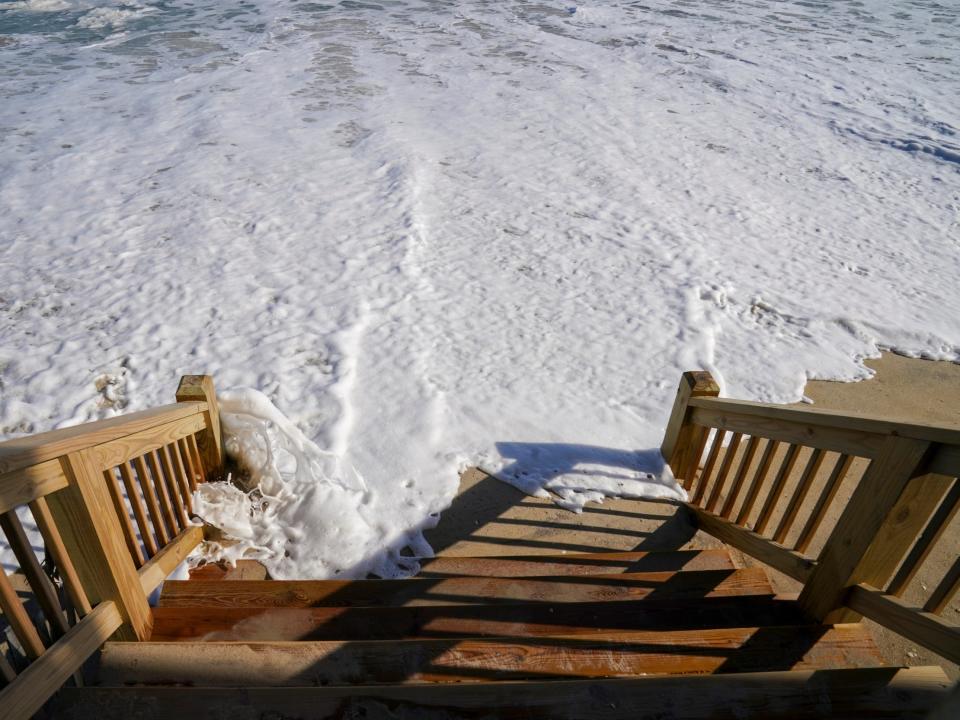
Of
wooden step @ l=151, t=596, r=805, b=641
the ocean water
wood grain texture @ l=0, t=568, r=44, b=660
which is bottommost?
the ocean water

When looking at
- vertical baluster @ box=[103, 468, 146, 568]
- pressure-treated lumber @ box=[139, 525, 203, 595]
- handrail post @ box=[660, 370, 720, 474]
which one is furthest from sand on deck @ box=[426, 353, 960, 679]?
vertical baluster @ box=[103, 468, 146, 568]

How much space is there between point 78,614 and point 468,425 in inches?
124

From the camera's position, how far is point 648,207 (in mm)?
8633

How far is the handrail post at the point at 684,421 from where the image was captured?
3.49m

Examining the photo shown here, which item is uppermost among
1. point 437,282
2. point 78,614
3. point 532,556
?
point 78,614

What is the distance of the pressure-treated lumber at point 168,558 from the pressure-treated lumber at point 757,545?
2.65 m

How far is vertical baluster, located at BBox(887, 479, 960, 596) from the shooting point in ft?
5.83

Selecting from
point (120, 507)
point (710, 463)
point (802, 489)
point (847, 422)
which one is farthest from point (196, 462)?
point (847, 422)

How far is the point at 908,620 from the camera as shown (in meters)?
1.88

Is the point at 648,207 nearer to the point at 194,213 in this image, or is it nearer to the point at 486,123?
the point at 486,123

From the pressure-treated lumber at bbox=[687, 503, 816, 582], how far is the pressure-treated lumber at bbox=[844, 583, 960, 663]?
0.29 m

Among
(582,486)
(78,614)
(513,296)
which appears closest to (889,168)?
(513,296)

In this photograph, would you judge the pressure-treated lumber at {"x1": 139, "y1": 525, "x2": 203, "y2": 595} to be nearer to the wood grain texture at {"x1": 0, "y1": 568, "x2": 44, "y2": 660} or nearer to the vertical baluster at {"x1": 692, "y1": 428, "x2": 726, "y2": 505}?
the wood grain texture at {"x1": 0, "y1": 568, "x2": 44, "y2": 660}

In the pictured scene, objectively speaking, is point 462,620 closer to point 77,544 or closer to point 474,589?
point 474,589
